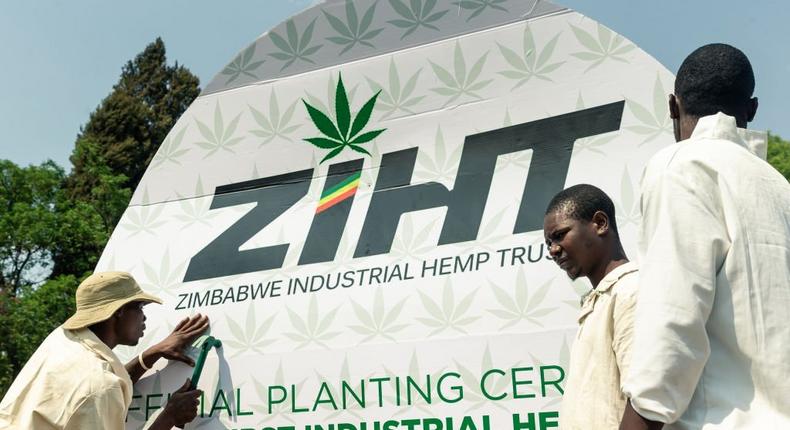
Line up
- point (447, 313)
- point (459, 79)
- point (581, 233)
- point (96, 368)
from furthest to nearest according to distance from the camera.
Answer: point (459, 79) < point (96, 368) < point (447, 313) < point (581, 233)

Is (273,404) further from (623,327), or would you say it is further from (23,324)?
(23,324)

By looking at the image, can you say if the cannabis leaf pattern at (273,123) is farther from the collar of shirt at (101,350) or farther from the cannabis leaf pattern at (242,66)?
the collar of shirt at (101,350)

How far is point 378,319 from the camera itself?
3.09 m

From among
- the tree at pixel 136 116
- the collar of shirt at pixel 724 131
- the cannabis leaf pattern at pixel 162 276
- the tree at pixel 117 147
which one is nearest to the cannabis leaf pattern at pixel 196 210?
the cannabis leaf pattern at pixel 162 276

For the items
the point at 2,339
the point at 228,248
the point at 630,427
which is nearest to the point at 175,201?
the point at 228,248

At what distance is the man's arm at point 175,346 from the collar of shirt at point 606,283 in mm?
1909

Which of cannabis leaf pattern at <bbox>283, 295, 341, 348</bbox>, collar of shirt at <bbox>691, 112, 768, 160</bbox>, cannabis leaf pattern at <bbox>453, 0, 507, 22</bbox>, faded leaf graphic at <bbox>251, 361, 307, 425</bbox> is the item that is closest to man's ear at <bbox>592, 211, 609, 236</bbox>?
collar of shirt at <bbox>691, 112, 768, 160</bbox>

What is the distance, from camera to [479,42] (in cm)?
314

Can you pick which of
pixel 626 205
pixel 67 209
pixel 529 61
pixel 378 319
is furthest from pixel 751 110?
pixel 67 209

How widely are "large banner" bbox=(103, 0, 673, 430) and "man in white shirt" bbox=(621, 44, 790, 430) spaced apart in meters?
1.31

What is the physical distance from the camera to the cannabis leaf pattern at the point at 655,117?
2.74 metres

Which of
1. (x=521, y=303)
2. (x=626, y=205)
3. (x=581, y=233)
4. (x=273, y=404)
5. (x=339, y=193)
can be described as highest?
(x=339, y=193)

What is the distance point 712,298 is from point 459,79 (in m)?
1.97

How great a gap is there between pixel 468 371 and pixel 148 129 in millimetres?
26421
